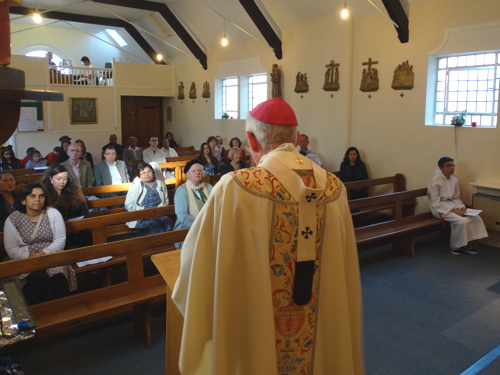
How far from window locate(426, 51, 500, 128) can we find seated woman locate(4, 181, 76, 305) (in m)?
5.63

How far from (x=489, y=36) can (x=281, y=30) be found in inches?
171

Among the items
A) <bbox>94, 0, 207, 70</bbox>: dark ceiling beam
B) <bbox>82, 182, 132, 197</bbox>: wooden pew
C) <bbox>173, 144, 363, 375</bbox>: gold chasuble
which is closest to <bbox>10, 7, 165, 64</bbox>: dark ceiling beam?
<bbox>94, 0, 207, 70</bbox>: dark ceiling beam

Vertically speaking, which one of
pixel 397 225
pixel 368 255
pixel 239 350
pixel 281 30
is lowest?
pixel 368 255

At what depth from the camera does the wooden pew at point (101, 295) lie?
3008 mm

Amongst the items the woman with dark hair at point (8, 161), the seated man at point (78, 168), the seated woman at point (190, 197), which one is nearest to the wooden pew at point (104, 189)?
the seated man at point (78, 168)

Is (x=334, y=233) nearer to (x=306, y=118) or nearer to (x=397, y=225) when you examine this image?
(x=397, y=225)

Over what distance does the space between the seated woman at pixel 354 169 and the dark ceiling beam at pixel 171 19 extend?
578 cm

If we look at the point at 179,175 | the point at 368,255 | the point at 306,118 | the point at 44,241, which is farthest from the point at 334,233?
the point at 306,118

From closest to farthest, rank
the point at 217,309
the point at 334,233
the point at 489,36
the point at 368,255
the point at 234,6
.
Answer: the point at 217,309, the point at 334,233, the point at 368,255, the point at 489,36, the point at 234,6

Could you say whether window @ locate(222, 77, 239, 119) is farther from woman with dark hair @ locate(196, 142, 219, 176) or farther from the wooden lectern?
the wooden lectern

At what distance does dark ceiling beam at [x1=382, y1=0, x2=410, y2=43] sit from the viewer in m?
6.84

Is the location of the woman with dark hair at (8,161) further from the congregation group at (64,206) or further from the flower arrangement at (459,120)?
the flower arrangement at (459,120)

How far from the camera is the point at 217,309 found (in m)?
1.54

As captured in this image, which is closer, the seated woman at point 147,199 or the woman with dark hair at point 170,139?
the seated woman at point 147,199
